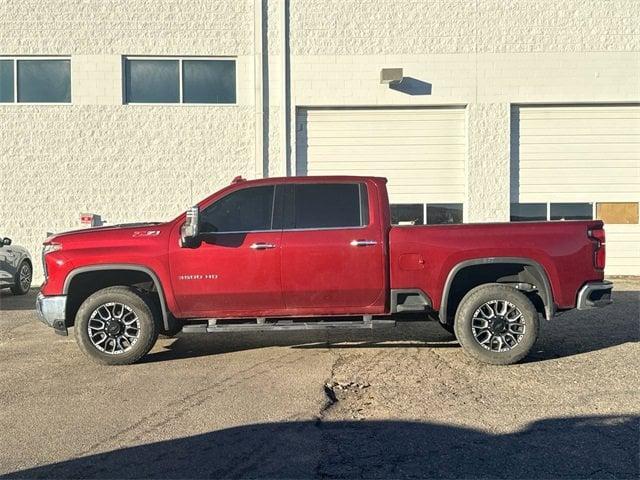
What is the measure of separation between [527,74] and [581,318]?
7697 millimetres

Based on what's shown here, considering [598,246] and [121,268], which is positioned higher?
[598,246]

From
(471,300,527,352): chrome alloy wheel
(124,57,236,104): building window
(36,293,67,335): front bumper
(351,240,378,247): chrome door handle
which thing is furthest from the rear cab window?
(124,57,236,104): building window

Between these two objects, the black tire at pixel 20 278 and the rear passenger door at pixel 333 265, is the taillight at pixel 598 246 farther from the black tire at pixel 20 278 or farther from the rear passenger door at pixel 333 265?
the black tire at pixel 20 278

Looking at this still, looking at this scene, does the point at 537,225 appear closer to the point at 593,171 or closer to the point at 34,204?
the point at 593,171

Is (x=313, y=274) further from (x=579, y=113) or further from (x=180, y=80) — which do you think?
(x=579, y=113)

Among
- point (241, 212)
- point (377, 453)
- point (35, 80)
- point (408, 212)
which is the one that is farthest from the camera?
point (408, 212)

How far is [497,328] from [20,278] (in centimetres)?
1033

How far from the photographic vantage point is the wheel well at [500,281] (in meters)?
6.12

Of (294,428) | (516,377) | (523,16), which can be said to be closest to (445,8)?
(523,16)

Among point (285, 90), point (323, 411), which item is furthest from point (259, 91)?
point (323, 411)

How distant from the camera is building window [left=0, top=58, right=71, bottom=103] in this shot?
46.1 feet

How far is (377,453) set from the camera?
12.8 feet

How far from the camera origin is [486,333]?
6113mm

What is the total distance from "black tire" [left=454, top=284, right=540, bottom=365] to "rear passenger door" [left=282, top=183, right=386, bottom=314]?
0.97 m
